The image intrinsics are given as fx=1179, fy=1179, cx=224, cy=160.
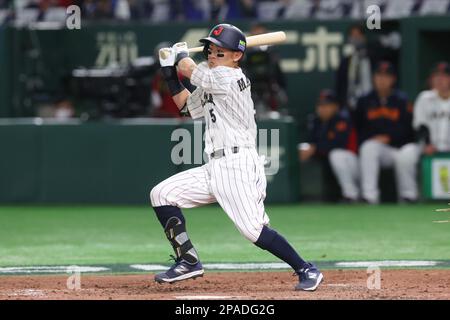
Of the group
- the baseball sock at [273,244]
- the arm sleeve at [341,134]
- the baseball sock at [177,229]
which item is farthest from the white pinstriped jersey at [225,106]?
the arm sleeve at [341,134]

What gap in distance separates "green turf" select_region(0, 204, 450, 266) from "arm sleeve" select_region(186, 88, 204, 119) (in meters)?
2.05

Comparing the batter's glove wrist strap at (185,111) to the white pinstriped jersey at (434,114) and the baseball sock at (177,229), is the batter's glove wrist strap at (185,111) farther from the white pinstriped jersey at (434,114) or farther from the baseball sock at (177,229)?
the white pinstriped jersey at (434,114)

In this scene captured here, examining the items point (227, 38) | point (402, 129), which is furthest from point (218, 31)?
point (402, 129)

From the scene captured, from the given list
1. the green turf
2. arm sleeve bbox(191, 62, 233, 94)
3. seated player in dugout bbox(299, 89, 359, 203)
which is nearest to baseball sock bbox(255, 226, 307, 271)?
arm sleeve bbox(191, 62, 233, 94)

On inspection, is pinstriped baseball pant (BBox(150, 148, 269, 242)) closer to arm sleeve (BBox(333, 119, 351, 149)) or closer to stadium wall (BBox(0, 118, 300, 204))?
stadium wall (BBox(0, 118, 300, 204))

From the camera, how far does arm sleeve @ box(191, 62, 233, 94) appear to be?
7.29 m

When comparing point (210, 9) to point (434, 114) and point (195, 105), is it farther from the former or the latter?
point (195, 105)

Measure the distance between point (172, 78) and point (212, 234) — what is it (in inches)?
157

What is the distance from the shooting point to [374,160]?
14.1 meters

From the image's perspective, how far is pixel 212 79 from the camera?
23.9 feet
